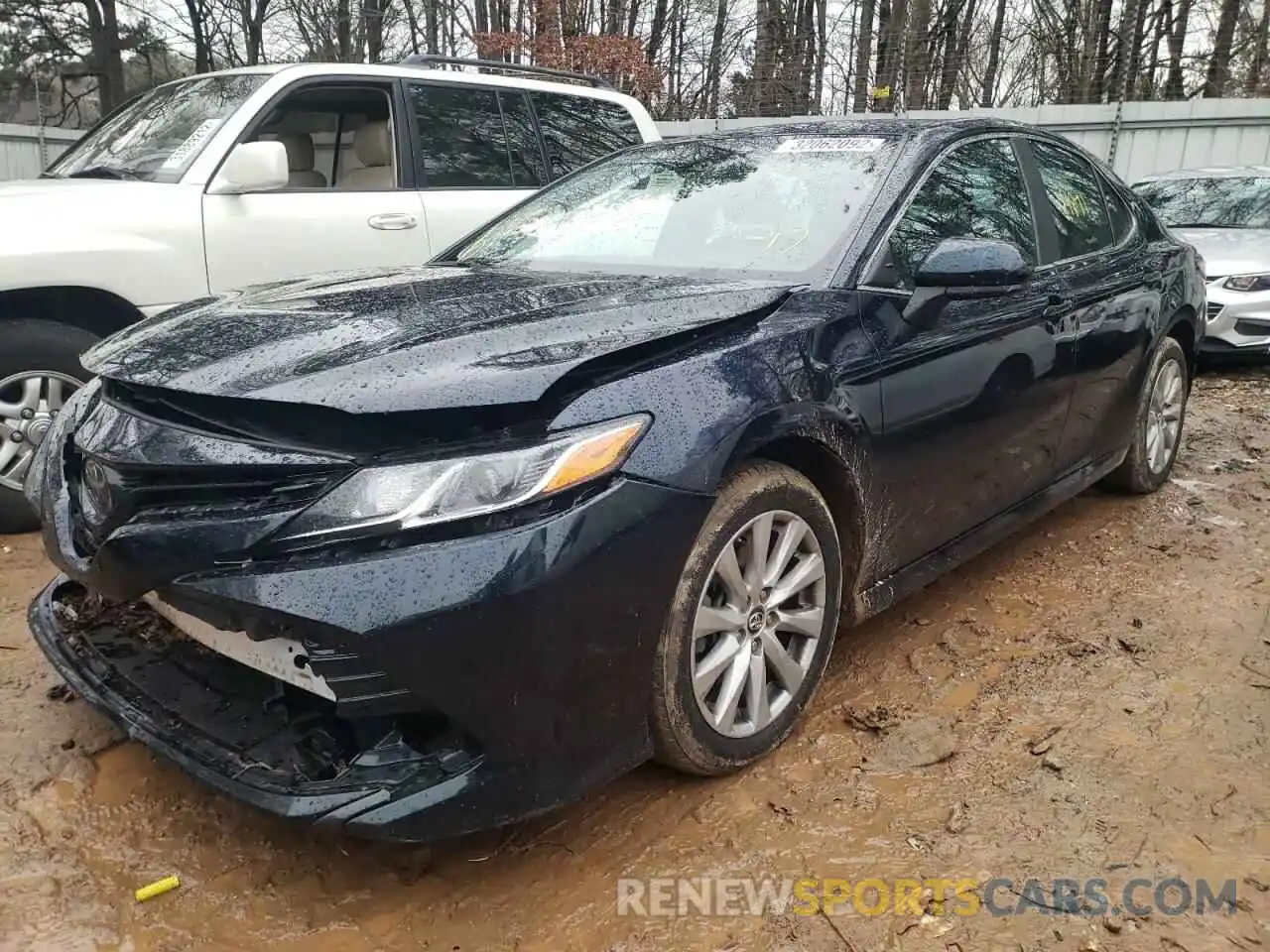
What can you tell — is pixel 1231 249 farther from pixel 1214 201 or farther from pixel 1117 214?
pixel 1117 214

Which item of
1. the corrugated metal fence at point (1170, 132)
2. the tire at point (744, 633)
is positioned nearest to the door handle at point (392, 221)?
the tire at point (744, 633)

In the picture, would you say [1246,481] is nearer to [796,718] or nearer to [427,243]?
[796,718]

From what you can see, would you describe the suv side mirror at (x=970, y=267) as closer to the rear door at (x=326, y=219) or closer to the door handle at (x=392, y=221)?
the rear door at (x=326, y=219)

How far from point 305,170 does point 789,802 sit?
13.2 ft

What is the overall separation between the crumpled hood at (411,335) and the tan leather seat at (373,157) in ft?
7.48

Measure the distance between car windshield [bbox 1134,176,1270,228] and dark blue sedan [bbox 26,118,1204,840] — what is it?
5.82 meters

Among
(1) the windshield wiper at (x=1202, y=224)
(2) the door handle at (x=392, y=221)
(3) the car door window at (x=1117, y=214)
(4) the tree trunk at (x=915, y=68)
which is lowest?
(1) the windshield wiper at (x=1202, y=224)

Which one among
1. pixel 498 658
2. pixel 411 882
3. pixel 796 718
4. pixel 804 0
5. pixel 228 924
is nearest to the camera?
pixel 498 658

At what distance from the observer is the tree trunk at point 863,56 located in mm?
15875

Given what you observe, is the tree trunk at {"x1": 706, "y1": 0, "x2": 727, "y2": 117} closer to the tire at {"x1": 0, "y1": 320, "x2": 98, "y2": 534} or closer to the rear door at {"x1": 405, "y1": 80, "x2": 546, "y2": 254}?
the rear door at {"x1": 405, "y1": 80, "x2": 546, "y2": 254}

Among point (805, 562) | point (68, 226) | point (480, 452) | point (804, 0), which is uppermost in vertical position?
point (804, 0)

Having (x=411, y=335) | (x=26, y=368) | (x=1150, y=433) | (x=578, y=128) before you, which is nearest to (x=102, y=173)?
(x=26, y=368)

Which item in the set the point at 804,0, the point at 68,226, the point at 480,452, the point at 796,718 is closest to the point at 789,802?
the point at 796,718

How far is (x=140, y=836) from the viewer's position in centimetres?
212
